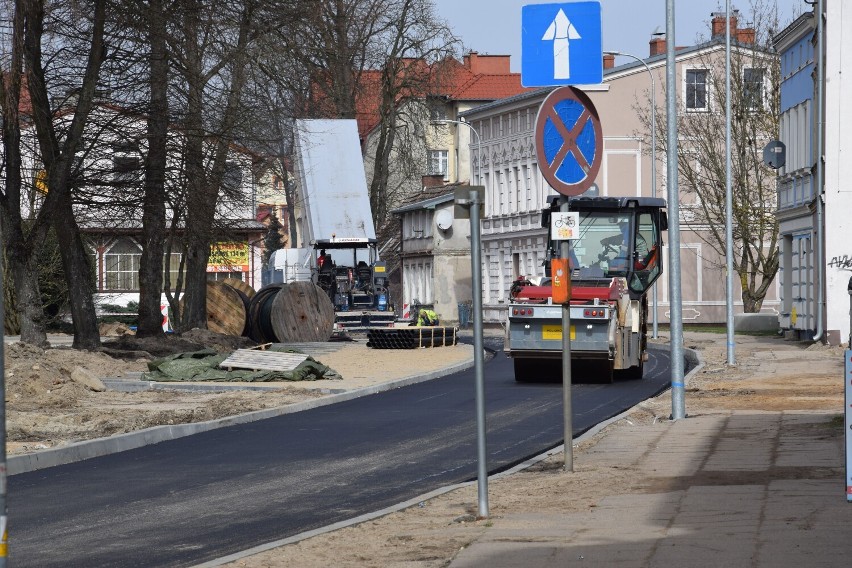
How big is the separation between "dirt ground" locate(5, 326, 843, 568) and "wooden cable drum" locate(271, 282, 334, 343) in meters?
2.68

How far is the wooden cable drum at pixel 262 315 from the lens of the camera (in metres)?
44.6

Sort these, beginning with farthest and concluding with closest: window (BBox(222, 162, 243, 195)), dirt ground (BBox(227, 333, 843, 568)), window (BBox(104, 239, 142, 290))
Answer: window (BBox(104, 239, 142, 290))
window (BBox(222, 162, 243, 195))
dirt ground (BBox(227, 333, 843, 568))

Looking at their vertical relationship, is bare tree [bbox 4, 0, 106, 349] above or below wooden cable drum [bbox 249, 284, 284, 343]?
above

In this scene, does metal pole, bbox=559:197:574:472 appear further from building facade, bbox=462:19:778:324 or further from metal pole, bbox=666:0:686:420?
building facade, bbox=462:19:778:324

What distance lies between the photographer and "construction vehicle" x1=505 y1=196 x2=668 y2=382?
25375 mm

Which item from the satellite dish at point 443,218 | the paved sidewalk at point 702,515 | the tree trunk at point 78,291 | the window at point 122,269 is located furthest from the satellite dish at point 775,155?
the window at point 122,269

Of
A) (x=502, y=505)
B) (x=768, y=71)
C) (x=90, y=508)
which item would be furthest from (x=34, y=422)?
(x=768, y=71)

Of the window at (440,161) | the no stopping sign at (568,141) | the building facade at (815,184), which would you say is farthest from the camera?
the window at (440,161)

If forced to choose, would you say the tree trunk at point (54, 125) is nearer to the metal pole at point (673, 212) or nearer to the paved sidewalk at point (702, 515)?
the metal pole at point (673, 212)

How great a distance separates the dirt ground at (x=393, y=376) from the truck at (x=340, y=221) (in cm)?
548

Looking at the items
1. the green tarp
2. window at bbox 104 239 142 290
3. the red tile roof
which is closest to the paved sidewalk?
the green tarp

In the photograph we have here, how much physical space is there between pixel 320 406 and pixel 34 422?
200 inches

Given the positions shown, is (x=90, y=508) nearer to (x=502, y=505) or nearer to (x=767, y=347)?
(x=502, y=505)

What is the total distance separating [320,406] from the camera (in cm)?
2192
